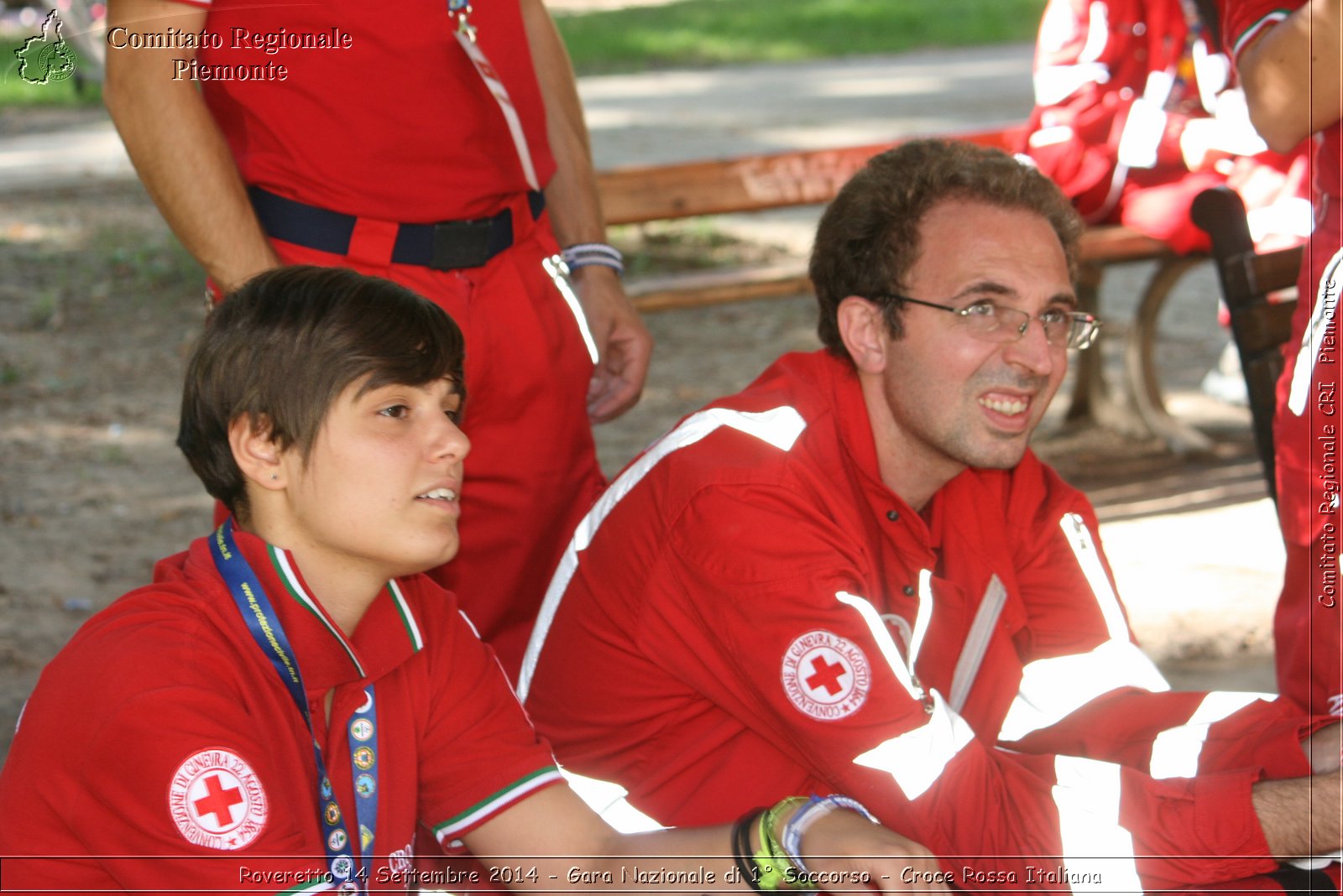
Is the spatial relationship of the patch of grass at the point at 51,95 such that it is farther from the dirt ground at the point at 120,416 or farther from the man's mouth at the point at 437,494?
the man's mouth at the point at 437,494

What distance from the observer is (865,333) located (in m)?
2.59

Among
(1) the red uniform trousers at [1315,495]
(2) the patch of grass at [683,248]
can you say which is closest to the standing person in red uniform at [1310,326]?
(1) the red uniform trousers at [1315,495]

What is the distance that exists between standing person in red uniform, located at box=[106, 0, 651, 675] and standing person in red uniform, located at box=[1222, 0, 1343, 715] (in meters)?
1.26

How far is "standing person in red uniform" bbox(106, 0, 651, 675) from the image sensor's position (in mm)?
2422

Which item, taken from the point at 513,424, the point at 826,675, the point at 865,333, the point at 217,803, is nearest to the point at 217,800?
the point at 217,803

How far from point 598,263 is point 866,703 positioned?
1325 millimetres

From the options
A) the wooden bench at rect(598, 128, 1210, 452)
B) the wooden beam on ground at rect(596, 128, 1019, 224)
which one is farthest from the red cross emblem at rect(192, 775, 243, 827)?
the wooden beam on ground at rect(596, 128, 1019, 224)

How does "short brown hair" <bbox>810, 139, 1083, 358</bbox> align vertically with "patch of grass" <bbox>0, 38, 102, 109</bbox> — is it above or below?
below

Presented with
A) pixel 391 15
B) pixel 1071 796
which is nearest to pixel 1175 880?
pixel 1071 796

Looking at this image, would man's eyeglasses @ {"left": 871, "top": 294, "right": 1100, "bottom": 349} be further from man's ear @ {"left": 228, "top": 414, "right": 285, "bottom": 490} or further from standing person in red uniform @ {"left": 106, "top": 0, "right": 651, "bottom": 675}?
man's ear @ {"left": 228, "top": 414, "right": 285, "bottom": 490}

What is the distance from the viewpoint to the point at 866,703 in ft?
6.93

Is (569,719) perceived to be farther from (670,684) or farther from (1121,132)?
(1121,132)

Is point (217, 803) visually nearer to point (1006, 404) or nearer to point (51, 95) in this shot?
point (1006, 404)

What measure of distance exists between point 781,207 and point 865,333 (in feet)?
9.55
